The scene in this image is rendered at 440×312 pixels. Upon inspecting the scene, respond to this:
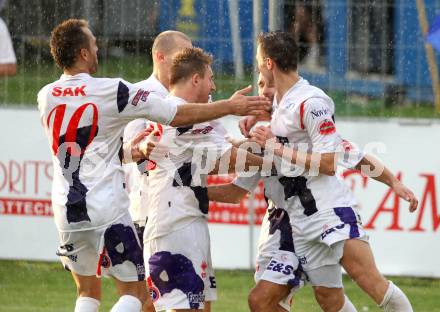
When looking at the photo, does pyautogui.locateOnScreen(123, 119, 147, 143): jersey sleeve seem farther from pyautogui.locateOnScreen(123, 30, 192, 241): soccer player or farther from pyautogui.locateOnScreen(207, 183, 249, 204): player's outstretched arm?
pyautogui.locateOnScreen(207, 183, 249, 204): player's outstretched arm

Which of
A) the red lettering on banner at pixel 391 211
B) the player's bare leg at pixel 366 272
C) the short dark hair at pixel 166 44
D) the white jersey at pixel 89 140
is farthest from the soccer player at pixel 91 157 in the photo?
the red lettering on banner at pixel 391 211

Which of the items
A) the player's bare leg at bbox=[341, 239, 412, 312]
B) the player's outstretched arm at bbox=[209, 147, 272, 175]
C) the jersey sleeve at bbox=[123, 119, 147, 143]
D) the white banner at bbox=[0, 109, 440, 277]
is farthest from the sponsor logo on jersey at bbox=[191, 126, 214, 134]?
the white banner at bbox=[0, 109, 440, 277]

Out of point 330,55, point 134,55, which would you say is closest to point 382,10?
point 330,55

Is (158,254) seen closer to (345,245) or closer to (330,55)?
(345,245)

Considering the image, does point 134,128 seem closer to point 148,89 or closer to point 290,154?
point 148,89

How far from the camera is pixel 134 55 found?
10.4m

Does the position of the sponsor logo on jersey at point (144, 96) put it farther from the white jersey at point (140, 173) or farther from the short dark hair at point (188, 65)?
the white jersey at point (140, 173)

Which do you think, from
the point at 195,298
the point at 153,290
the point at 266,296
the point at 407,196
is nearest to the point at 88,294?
the point at 153,290

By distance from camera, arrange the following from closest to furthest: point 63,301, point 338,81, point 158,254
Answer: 1. point 158,254
2. point 63,301
3. point 338,81

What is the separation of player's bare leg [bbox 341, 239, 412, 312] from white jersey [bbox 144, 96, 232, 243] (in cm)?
86

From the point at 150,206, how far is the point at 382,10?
4072 mm

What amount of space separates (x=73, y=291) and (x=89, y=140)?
9.80 ft

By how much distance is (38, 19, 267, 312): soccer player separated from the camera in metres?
6.83

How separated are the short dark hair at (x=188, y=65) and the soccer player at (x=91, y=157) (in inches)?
9.1
